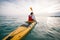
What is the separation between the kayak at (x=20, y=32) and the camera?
7.61ft

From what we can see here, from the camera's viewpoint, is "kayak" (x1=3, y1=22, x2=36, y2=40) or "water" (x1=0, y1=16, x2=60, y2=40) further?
"water" (x1=0, y1=16, x2=60, y2=40)

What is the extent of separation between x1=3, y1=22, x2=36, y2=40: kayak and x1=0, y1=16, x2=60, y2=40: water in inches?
Result: 4.3

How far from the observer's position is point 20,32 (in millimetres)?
2488

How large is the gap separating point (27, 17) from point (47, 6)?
22.8 inches

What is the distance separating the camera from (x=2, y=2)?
287 cm

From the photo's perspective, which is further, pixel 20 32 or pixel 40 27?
pixel 40 27

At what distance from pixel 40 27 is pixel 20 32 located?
0.59 metres

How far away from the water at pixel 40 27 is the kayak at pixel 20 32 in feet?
0.36

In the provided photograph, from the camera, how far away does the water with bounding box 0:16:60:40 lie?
2.65m

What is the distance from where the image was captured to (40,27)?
9.29 ft

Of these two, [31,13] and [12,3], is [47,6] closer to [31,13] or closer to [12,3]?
[31,13]

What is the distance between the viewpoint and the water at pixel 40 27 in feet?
8.70

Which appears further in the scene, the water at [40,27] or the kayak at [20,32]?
the water at [40,27]

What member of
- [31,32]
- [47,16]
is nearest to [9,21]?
[31,32]
